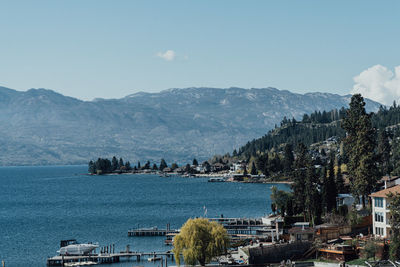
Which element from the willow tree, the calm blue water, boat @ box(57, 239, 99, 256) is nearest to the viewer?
the willow tree

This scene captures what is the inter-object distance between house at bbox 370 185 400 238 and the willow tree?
2099 cm

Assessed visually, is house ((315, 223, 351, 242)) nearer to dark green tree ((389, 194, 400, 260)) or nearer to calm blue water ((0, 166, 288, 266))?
dark green tree ((389, 194, 400, 260))

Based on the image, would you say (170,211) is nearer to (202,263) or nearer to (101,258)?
(101,258)

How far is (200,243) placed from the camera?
262 ft

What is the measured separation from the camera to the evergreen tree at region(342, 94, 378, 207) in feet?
330

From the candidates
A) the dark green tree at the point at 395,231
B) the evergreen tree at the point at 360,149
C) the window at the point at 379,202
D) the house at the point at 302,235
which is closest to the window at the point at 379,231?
the window at the point at 379,202

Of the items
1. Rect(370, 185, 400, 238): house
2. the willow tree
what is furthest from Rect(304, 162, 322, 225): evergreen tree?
the willow tree

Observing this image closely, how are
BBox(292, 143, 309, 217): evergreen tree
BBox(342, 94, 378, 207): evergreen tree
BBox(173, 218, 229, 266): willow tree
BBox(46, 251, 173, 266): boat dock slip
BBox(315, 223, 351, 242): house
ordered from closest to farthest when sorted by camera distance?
1. BBox(173, 218, 229, 266): willow tree
2. BBox(315, 223, 351, 242): house
3. BBox(46, 251, 173, 266): boat dock slip
4. BBox(342, 94, 378, 207): evergreen tree
5. BBox(292, 143, 309, 217): evergreen tree

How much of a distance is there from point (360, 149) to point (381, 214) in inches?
760

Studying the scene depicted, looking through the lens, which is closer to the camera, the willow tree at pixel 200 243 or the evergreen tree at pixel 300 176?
the willow tree at pixel 200 243

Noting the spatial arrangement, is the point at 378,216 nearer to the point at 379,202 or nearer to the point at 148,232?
the point at 379,202

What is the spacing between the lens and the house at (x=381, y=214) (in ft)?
274

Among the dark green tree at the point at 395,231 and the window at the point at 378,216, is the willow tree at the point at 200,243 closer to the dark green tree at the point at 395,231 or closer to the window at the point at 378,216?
the dark green tree at the point at 395,231

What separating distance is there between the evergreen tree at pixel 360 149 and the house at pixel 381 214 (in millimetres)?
13532
